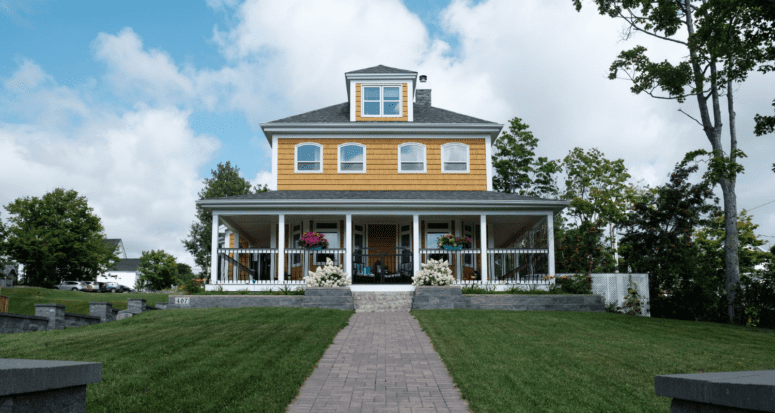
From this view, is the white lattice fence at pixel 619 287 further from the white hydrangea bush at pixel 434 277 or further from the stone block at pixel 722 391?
the stone block at pixel 722 391

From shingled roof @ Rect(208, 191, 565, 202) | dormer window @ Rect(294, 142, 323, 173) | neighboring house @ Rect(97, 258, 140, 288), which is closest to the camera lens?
shingled roof @ Rect(208, 191, 565, 202)

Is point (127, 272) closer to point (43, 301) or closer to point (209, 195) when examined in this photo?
point (209, 195)

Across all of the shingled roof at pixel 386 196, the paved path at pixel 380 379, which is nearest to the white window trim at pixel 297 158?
the shingled roof at pixel 386 196

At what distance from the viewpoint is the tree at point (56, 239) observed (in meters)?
50.5

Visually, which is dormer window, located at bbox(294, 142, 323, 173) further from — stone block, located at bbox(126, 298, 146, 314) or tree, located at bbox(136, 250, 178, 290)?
tree, located at bbox(136, 250, 178, 290)

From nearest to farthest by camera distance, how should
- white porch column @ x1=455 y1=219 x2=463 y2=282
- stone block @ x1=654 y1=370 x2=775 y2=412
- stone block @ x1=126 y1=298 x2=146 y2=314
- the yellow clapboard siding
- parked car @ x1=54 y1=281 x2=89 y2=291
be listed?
1. stone block @ x1=654 y1=370 x2=775 y2=412
2. stone block @ x1=126 y1=298 x2=146 y2=314
3. white porch column @ x1=455 y1=219 x2=463 y2=282
4. the yellow clapboard siding
5. parked car @ x1=54 y1=281 x2=89 y2=291

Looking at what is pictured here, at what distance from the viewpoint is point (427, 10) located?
45.5 ft

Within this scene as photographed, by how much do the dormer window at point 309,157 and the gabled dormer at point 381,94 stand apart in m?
1.96

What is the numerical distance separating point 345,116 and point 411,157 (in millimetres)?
3291

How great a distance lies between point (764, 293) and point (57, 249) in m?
54.2

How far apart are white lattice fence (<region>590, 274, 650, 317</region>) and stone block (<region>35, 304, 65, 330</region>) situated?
14494 millimetres

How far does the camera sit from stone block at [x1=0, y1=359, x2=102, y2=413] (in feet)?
7.97

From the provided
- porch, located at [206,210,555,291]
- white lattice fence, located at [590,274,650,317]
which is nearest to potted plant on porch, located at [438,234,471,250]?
porch, located at [206,210,555,291]

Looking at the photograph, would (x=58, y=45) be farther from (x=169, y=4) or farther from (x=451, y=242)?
(x=451, y=242)
